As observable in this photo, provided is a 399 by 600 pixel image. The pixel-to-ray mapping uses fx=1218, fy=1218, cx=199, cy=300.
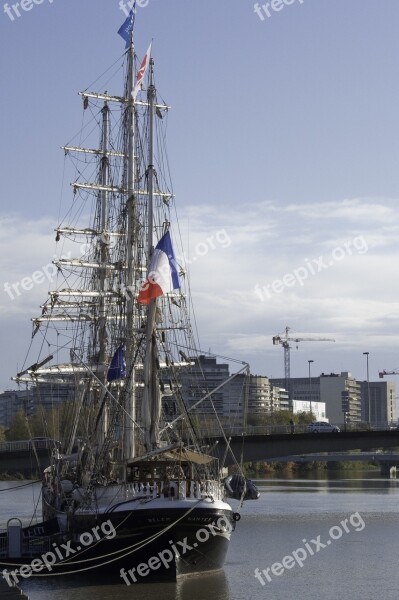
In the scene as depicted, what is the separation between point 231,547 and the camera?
70312mm

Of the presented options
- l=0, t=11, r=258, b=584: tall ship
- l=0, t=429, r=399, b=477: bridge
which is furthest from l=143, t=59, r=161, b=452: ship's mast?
l=0, t=429, r=399, b=477: bridge

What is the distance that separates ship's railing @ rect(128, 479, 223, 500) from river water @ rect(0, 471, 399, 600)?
3906 millimetres

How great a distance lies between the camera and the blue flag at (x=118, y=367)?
243 ft

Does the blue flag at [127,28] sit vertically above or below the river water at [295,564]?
above

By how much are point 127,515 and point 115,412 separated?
11889 millimetres

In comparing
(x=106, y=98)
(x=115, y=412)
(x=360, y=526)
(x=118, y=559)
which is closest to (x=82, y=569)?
(x=118, y=559)

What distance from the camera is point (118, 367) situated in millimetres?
74188

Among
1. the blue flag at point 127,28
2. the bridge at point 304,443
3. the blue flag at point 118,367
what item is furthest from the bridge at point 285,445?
the blue flag at point 127,28

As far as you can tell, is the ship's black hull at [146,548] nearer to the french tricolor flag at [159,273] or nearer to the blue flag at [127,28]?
the french tricolor flag at [159,273]

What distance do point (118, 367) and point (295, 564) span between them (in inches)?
721

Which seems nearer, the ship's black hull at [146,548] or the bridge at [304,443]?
the ship's black hull at [146,548]

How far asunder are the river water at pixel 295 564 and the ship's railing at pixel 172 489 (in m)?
3.91

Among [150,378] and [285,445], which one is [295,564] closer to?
[150,378]

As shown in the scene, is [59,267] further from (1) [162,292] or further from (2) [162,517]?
(2) [162,517]
